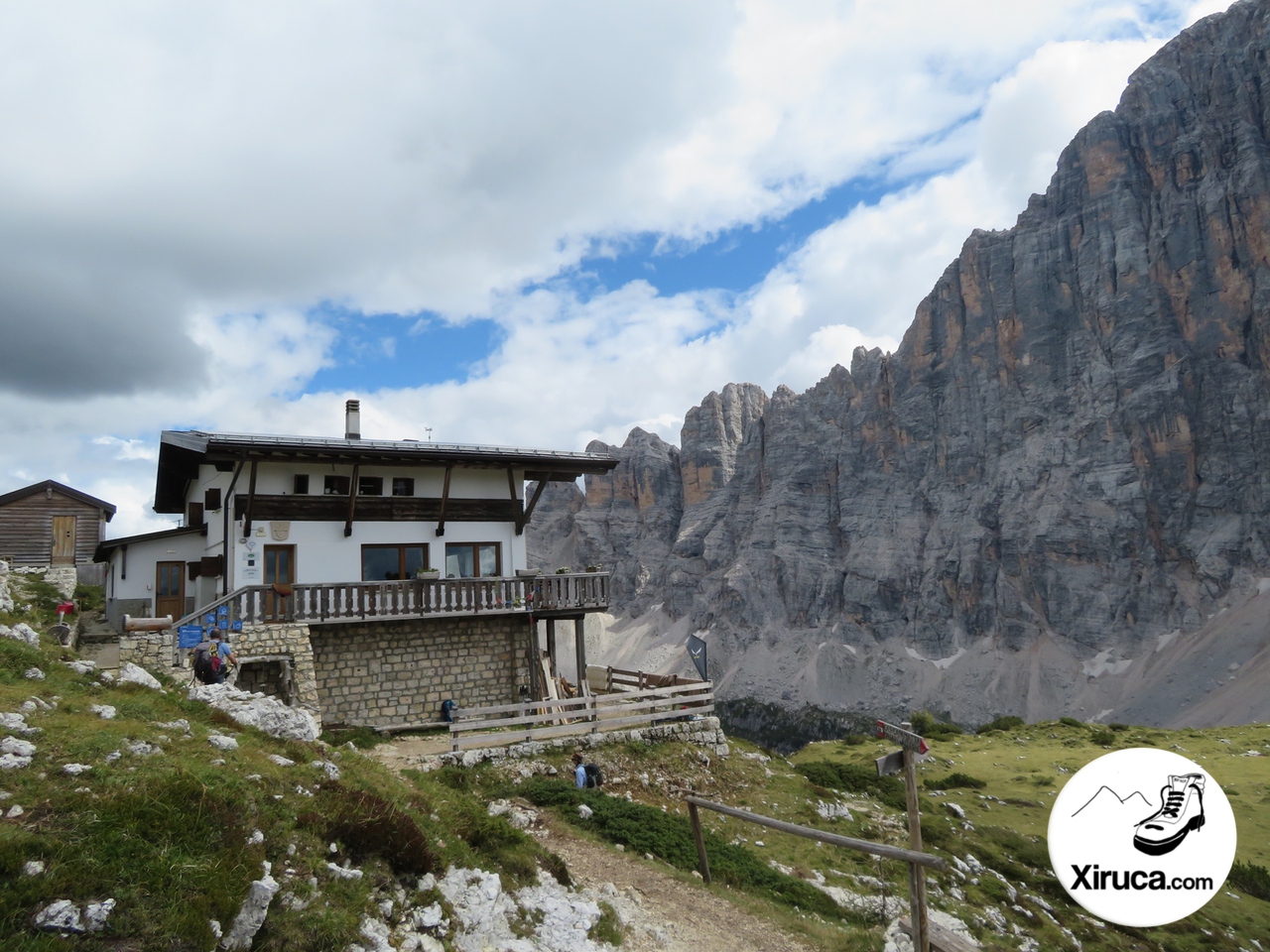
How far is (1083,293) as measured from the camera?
4151 inches

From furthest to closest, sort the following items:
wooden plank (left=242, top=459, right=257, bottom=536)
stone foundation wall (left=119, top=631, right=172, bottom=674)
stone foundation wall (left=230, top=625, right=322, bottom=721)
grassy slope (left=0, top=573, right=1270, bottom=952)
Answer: wooden plank (left=242, top=459, right=257, bottom=536)
stone foundation wall (left=230, top=625, right=322, bottom=721)
stone foundation wall (left=119, top=631, right=172, bottom=674)
grassy slope (left=0, top=573, right=1270, bottom=952)

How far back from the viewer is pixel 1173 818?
10523mm

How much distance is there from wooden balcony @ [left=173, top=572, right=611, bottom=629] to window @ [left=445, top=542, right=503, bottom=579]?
1.74 meters

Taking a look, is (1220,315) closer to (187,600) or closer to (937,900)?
(937,900)

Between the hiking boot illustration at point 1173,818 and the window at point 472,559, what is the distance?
Result: 1984 centimetres

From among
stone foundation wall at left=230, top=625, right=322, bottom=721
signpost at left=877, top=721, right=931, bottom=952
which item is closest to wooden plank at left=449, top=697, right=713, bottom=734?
stone foundation wall at left=230, top=625, right=322, bottom=721

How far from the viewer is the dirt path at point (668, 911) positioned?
10414 millimetres

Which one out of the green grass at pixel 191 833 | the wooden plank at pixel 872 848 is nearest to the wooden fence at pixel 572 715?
the green grass at pixel 191 833

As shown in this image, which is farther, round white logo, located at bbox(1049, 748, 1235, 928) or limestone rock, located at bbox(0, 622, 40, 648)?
limestone rock, located at bbox(0, 622, 40, 648)

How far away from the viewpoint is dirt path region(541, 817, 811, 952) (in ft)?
34.2

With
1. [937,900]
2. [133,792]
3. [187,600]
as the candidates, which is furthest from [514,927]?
[187,600]

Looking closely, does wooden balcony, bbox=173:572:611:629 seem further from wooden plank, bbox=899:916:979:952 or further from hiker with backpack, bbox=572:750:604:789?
wooden plank, bbox=899:916:979:952

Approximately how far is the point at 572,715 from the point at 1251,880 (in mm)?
18285

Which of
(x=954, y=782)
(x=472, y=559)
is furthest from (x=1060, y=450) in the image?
(x=472, y=559)
